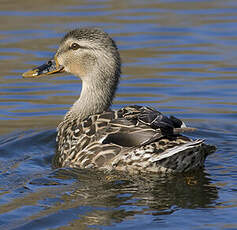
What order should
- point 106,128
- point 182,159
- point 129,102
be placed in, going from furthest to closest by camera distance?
1. point 129,102
2. point 106,128
3. point 182,159

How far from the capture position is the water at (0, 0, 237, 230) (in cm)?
726

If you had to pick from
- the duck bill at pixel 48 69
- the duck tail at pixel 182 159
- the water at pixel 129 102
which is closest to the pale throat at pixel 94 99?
the duck bill at pixel 48 69

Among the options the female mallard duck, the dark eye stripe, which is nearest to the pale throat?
the female mallard duck

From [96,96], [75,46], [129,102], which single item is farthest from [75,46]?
[129,102]

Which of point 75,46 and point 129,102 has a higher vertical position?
point 75,46

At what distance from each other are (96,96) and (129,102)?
7.57ft

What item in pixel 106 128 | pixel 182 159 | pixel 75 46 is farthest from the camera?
pixel 75 46

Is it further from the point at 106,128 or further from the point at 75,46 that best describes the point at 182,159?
the point at 75,46

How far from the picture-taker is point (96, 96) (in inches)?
374

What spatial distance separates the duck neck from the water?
2.40 ft

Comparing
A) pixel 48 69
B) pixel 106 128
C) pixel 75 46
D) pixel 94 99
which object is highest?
pixel 75 46

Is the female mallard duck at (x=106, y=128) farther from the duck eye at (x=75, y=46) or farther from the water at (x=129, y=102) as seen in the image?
the water at (x=129, y=102)

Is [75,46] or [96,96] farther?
[75,46]

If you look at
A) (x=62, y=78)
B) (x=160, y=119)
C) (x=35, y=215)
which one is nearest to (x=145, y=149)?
(x=160, y=119)
